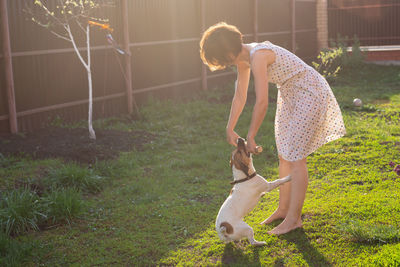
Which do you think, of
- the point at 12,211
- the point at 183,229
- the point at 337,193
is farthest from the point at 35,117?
the point at 337,193

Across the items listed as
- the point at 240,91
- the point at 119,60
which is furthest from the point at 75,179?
the point at 119,60

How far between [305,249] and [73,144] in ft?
12.4

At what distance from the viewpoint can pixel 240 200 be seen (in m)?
3.46

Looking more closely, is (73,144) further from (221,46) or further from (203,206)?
(221,46)

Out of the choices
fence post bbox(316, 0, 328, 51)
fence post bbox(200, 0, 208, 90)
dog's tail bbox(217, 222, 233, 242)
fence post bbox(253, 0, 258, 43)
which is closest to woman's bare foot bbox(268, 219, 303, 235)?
dog's tail bbox(217, 222, 233, 242)

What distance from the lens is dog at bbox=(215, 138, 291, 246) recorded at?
3.41 meters

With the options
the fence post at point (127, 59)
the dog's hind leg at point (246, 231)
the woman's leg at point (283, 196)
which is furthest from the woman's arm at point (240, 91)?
the fence post at point (127, 59)

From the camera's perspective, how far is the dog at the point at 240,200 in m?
3.41

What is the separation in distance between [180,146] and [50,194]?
2488 mm

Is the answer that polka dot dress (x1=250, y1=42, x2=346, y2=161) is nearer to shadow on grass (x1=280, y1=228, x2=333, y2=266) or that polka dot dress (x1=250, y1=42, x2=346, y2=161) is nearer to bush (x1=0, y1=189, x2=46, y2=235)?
shadow on grass (x1=280, y1=228, x2=333, y2=266)

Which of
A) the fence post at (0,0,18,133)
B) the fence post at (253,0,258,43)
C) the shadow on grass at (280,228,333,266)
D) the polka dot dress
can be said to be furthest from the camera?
the fence post at (253,0,258,43)

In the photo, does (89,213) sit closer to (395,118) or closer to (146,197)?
(146,197)

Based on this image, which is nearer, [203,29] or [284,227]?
[284,227]

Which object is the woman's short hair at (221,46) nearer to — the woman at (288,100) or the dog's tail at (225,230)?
the woman at (288,100)
